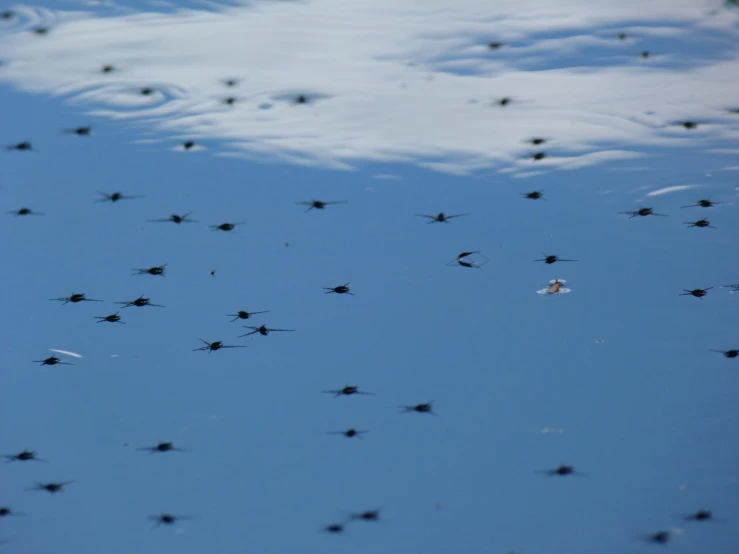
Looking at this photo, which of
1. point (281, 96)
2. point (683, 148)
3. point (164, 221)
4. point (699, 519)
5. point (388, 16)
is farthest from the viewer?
point (388, 16)

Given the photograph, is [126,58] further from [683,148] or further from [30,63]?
[683,148]

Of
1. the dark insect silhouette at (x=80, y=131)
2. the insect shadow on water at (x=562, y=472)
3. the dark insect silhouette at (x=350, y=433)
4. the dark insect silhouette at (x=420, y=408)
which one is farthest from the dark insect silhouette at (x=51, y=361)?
the insect shadow on water at (x=562, y=472)

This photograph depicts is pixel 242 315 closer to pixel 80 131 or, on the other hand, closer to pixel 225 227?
pixel 225 227

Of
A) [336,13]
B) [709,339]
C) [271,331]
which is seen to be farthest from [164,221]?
[709,339]

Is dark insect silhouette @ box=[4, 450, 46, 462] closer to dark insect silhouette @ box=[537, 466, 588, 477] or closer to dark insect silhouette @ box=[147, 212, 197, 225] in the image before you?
dark insect silhouette @ box=[147, 212, 197, 225]

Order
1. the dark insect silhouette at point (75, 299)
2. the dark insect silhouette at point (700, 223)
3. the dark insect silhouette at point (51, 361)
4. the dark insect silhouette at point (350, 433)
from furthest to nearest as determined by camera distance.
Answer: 1. the dark insect silhouette at point (700, 223)
2. the dark insect silhouette at point (75, 299)
3. the dark insect silhouette at point (51, 361)
4. the dark insect silhouette at point (350, 433)

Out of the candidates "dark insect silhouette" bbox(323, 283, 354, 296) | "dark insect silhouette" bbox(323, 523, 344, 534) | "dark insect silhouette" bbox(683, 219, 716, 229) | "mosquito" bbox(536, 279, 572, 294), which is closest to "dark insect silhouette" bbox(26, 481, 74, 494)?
"dark insect silhouette" bbox(323, 523, 344, 534)

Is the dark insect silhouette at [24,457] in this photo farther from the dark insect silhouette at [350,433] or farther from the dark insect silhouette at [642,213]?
the dark insect silhouette at [642,213]

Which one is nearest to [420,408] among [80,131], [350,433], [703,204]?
[350,433]
